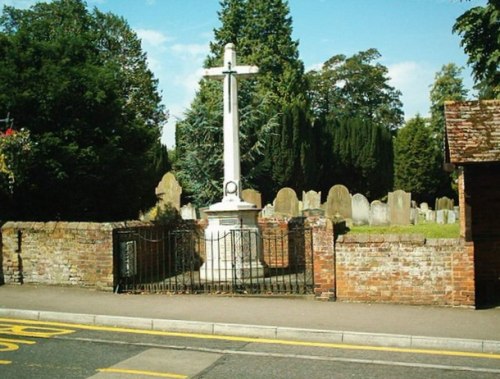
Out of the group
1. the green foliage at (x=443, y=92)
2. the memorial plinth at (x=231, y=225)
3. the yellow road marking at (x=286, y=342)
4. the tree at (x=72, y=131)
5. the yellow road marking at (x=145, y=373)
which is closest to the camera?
the yellow road marking at (x=145, y=373)

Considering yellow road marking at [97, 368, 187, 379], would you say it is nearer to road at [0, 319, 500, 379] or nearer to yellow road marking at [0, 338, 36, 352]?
road at [0, 319, 500, 379]

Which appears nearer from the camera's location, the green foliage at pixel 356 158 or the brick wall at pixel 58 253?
the brick wall at pixel 58 253

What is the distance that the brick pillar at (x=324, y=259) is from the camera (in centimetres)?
1084

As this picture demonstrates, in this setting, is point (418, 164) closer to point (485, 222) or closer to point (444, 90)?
point (444, 90)

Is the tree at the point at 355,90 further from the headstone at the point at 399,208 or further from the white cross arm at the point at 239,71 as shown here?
the white cross arm at the point at 239,71

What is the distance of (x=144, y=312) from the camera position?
987 cm

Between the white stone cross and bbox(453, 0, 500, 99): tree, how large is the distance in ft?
35.8

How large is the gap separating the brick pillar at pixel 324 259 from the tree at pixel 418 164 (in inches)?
1554

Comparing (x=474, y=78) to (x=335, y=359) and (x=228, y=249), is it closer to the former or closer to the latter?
(x=228, y=249)

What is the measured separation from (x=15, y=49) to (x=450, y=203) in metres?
28.0

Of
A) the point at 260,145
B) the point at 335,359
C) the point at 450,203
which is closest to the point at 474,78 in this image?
the point at 450,203

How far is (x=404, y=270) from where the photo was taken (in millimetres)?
10547

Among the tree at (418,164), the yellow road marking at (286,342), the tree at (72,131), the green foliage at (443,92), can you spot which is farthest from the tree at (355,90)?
the yellow road marking at (286,342)

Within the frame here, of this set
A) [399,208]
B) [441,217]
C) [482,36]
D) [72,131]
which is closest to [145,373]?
[72,131]
